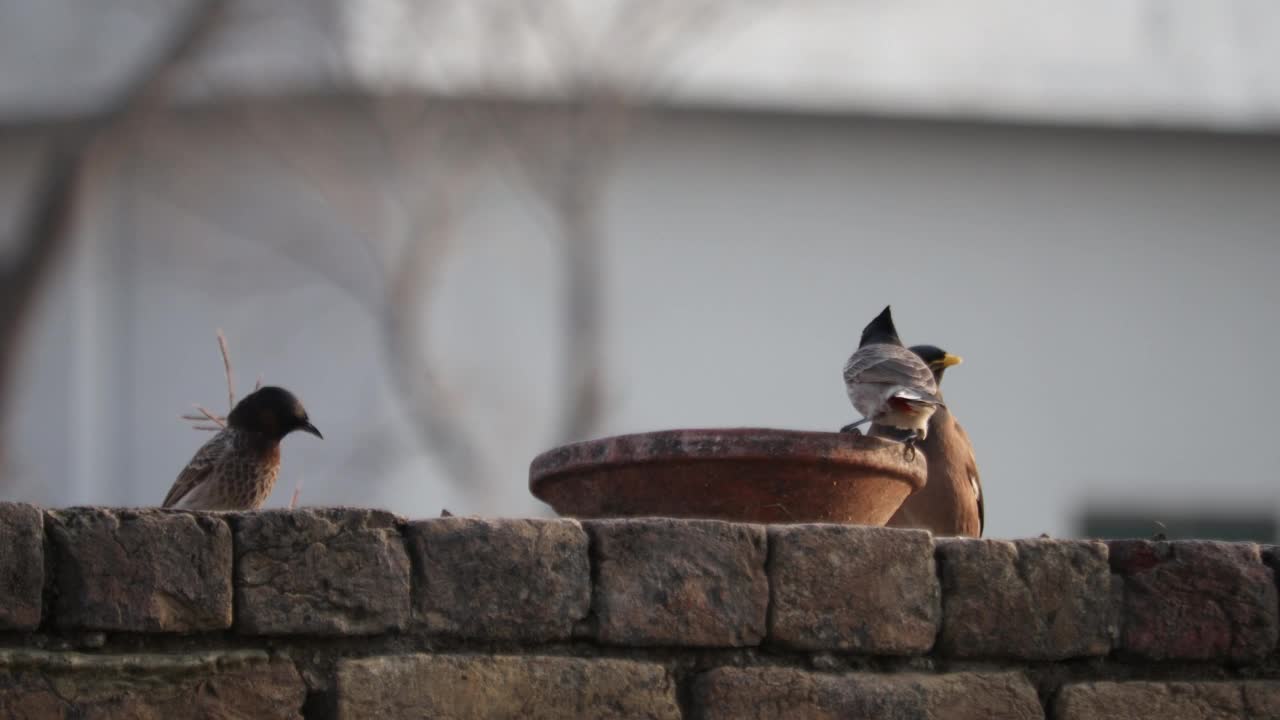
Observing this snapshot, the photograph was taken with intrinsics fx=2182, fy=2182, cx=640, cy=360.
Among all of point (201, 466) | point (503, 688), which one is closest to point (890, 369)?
point (201, 466)

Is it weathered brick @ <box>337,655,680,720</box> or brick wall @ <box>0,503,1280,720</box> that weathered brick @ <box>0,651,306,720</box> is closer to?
brick wall @ <box>0,503,1280,720</box>

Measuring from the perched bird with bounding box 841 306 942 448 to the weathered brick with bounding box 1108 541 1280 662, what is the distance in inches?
59.5

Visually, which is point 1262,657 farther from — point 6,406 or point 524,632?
point 6,406

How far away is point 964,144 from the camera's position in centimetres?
1362

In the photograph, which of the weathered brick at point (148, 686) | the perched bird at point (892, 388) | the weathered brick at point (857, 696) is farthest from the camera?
the perched bird at point (892, 388)

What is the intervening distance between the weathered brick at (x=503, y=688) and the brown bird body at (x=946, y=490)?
2133 mm

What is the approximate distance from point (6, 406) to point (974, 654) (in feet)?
36.7

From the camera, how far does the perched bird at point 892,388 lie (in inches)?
228

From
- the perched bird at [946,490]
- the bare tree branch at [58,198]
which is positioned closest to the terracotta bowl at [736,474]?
the perched bird at [946,490]

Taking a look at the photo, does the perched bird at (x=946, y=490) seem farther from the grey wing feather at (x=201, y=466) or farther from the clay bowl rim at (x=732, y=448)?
the grey wing feather at (x=201, y=466)

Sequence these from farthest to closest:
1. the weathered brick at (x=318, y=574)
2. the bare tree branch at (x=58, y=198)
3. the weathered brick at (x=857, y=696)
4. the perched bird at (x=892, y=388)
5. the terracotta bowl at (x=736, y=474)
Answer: the bare tree branch at (x=58, y=198) → the perched bird at (x=892, y=388) → the terracotta bowl at (x=736, y=474) → the weathered brick at (x=857, y=696) → the weathered brick at (x=318, y=574)

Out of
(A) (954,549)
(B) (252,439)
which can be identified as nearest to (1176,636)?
(A) (954,549)

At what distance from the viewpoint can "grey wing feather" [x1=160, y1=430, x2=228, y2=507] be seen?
19.4 feet

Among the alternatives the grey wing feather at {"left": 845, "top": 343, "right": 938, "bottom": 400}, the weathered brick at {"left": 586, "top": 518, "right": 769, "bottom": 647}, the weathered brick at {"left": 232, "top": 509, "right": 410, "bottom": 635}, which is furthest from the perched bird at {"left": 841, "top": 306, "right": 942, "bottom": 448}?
the weathered brick at {"left": 232, "top": 509, "right": 410, "bottom": 635}
